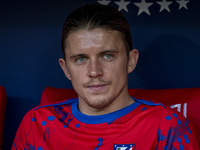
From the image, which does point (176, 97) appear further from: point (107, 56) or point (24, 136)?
point (24, 136)

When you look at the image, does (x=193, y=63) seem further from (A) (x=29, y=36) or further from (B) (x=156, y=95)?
(A) (x=29, y=36)

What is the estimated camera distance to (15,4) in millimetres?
1674

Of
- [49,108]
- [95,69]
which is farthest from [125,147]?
[49,108]

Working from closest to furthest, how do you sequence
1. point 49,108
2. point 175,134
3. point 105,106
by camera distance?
point 175,134 → point 105,106 → point 49,108

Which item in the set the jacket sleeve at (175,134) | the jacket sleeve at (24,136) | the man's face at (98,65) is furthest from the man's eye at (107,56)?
the jacket sleeve at (24,136)

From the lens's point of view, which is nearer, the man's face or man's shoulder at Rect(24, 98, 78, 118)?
the man's face

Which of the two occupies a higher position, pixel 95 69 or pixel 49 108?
pixel 95 69

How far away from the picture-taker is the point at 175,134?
94 centimetres

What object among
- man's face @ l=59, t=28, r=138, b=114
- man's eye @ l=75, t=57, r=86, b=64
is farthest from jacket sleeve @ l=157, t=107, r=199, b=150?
man's eye @ l=75, t=57, r=86, b=64

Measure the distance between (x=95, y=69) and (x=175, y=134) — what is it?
0.32 metres

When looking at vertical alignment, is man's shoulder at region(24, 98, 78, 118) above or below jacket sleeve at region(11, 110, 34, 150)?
above

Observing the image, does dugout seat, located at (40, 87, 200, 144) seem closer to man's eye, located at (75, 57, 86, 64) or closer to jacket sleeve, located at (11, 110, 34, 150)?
jacket sleeve, located at (11, 110, 34, 150)

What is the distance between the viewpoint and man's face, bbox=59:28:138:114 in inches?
38.6

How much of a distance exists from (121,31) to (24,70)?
0.82 metres
